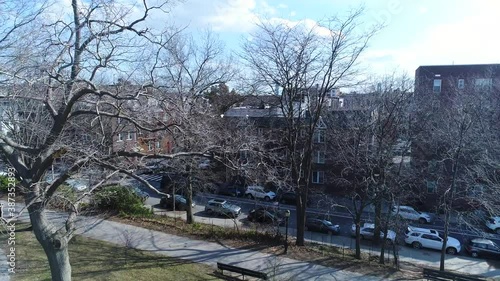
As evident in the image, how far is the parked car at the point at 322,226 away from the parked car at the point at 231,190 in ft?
33.8

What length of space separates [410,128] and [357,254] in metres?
8.51

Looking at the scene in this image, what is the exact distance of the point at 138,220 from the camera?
19.4m

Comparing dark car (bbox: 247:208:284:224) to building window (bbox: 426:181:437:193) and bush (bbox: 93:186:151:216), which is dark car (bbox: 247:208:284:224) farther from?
building window (bbox: 426:181:437:193)

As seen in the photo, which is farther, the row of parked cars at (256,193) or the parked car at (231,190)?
the parked car at (231,190)

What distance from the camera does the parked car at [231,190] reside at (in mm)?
33125

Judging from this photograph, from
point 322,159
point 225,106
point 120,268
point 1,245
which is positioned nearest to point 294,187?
point 120,268

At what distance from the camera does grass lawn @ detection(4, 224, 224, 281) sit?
11.8 metres

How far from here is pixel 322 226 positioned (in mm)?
23828

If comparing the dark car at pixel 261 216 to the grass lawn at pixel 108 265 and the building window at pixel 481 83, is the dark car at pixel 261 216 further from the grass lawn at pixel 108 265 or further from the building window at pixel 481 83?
the building window at pixel 481 83

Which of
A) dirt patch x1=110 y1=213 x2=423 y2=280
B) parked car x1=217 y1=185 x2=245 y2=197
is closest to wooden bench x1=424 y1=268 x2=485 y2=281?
dirt patch x1=110 y1=213 x2=423 y2=280

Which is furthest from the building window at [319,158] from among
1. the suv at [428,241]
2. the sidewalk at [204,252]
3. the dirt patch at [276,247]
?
the sidewalk at [204,252]

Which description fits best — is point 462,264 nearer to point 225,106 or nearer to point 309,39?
point 309,39

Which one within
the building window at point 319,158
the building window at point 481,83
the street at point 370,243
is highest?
the building window at point 481,83

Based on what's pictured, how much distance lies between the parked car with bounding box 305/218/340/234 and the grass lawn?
12188 mm
